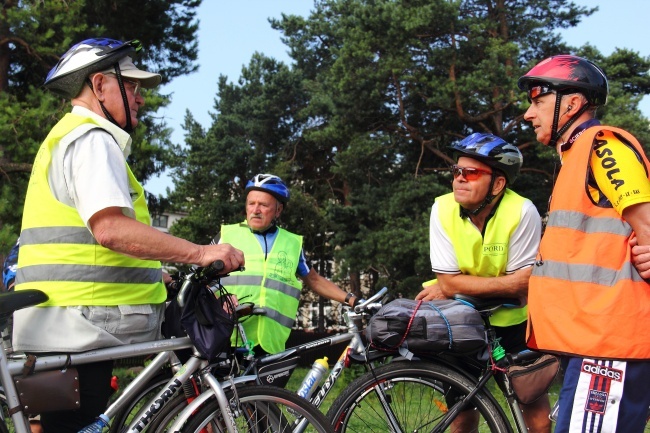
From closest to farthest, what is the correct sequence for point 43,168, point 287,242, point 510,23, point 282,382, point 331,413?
point 43,168, point 331,413, point 282,382, point 287,242, point 510,23

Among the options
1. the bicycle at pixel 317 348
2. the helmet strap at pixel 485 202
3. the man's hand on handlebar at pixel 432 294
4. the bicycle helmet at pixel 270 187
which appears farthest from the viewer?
the bicycle helmet at pixel 270 187

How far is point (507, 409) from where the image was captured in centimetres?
403

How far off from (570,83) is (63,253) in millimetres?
2316

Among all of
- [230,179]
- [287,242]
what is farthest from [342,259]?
[287,242]

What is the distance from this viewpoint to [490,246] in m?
4.13

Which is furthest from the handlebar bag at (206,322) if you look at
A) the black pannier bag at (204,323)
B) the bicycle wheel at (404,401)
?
the bicycle wheel at (404,401)

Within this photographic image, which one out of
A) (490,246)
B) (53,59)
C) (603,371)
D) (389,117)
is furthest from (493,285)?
(389,117)

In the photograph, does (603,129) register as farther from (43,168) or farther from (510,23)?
(510,23)

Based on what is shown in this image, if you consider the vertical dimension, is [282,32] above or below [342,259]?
above

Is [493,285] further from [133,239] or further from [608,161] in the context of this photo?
[133,239]

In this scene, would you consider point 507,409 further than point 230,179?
No

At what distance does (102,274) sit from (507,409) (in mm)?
2331

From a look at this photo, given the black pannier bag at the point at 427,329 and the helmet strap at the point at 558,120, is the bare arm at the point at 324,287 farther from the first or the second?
the helmet strap at the point at 558,120

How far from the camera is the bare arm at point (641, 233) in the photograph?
8.93ft
